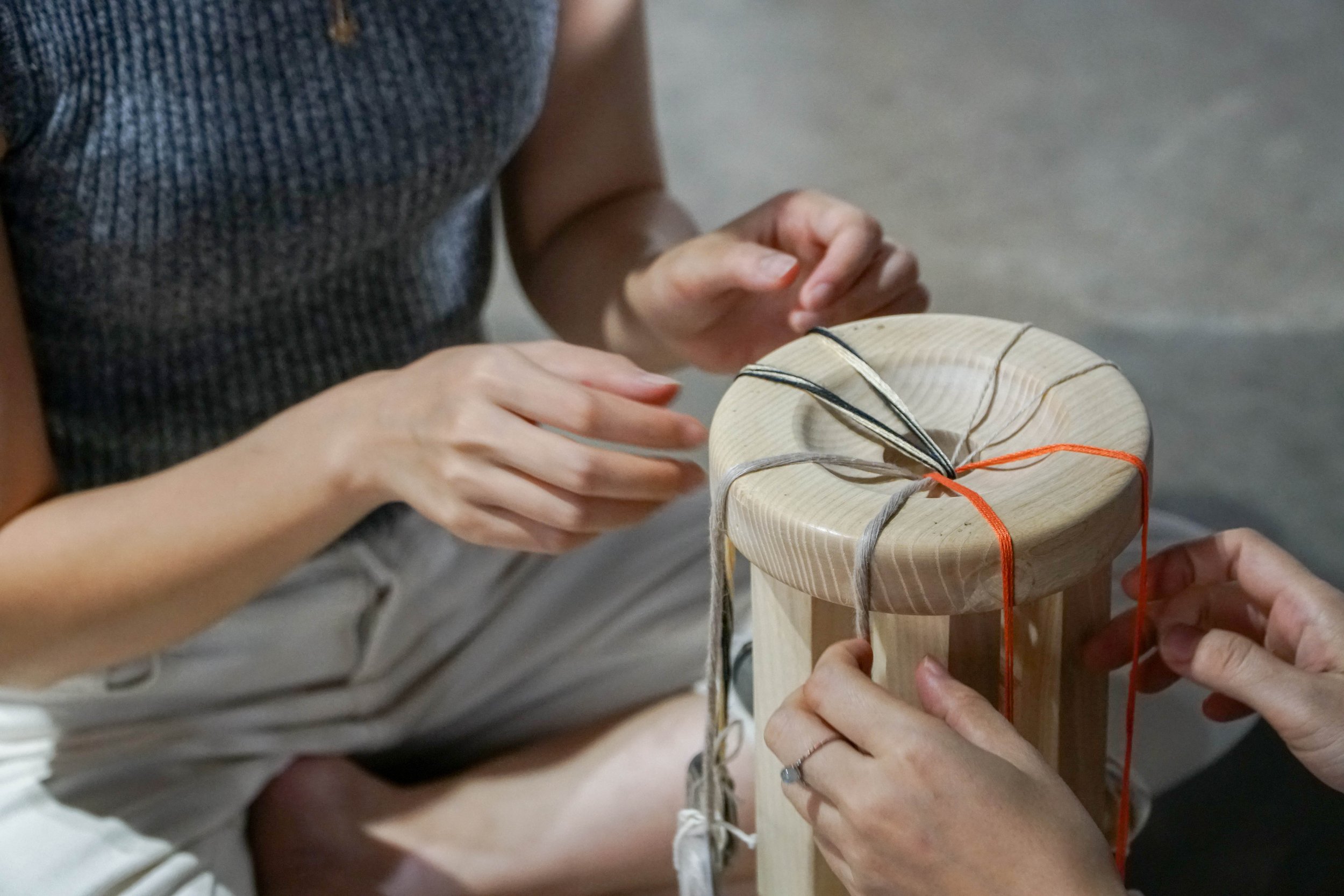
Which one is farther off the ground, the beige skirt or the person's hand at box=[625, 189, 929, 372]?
the person's hand at box=[625, 189, 929, 372]

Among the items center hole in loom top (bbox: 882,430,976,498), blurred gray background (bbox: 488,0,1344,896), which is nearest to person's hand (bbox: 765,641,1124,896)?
center hole in loom top (bbox: 882,430,976,498)

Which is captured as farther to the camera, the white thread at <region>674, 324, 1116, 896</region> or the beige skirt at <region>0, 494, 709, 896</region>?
the beige skirt at <region>0, 494, 709, 896</region>

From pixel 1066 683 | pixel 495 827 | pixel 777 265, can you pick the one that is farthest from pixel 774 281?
pixel 495 827

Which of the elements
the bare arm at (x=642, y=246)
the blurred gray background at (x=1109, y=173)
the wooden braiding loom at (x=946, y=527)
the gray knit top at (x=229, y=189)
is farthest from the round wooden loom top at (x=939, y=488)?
the blurred gray background at (x=1109, y=173)

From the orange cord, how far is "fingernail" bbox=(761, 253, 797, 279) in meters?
0.19

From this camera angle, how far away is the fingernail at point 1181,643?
0.61 m

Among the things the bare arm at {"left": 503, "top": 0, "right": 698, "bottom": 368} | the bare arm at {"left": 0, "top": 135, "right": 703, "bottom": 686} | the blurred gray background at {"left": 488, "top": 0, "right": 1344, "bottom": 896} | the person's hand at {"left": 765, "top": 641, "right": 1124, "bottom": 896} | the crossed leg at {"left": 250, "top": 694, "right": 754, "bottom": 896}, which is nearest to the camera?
the person's hand at {"left": 765, "top": 641, "right": 1124, "bottom": 896}

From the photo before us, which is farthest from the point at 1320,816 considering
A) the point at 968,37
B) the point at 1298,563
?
the point at 968,37

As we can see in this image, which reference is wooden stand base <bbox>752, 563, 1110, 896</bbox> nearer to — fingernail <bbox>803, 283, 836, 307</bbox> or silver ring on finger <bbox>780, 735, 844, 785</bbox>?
silver ring on finger <bbox>780, 735, 844, 785</bbox>

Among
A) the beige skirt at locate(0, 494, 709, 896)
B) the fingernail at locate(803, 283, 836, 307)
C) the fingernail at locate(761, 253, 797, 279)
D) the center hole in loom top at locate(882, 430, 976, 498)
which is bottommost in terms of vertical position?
the beige skirt at locate(0, 494, 709, 896)

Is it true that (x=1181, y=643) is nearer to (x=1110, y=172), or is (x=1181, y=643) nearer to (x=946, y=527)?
(x=946, y=527)

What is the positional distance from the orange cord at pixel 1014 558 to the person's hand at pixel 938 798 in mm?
36

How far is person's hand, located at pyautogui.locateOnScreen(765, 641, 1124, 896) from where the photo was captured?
1.62 ft

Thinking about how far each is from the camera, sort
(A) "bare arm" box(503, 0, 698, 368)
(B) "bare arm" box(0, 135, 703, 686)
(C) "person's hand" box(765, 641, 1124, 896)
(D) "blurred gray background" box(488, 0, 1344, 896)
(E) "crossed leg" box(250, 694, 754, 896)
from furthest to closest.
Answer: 1. (D) "blurred gray background" box(488, 0, 1344, 896)
2. (A) "bare arm" box(503, 0, 698, 368)
3. (E) "crossed leg" box(250, 694, 754, 896)
4. (B) "bare arm" box(0, 135, 703, 686)
5. (C) "person's hand" box(765, 641, 1124, 896)
